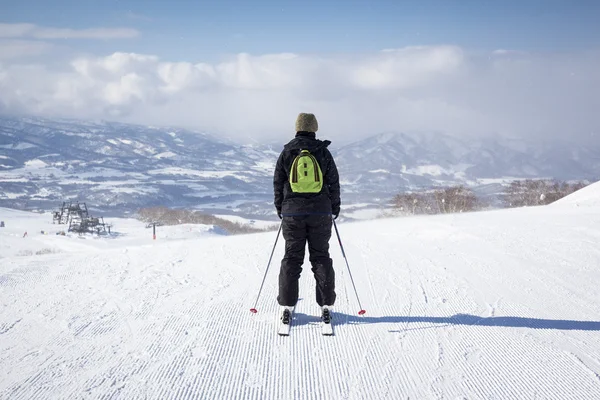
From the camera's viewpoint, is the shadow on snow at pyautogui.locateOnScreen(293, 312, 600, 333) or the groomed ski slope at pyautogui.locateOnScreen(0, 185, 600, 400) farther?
the shadow on snow at pyautogui.locateOnScreen(293, 312, 600, 333)

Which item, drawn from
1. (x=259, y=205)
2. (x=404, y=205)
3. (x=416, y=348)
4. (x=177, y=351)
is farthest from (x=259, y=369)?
(x=259, y=205)

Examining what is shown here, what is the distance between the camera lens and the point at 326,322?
13.9ft

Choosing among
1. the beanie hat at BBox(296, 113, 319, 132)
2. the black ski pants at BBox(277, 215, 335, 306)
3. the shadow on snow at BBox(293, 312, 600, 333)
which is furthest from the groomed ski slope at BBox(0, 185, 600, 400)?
the beanie hat at BBox(296, 113, 319, 132)

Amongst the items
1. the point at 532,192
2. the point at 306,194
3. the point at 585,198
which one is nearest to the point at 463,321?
the point at 306,194

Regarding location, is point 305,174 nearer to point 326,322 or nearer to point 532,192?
point 326,322

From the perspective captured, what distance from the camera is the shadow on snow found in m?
4.39

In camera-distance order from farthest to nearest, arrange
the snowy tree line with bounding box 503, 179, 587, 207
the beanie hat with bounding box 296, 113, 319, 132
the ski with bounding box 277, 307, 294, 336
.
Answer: the snowy tree line with bounding box 503, 179, 587, 207 < the beanie hat with bounding box 296, 113, 319, 132 < the ski with bounding box 277, 307, 294, 336

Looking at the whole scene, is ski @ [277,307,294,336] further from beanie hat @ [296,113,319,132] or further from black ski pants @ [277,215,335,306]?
beanie hat @ [296,113,319,132]

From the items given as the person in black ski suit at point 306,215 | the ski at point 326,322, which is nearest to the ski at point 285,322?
the person in black ski suit at point 306,215

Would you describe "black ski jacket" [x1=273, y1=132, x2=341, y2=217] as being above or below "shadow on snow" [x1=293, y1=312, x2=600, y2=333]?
above

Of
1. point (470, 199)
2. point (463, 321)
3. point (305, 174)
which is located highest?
point (305, 174)

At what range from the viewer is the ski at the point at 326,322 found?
403cm

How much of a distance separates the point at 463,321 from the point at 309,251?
196cm

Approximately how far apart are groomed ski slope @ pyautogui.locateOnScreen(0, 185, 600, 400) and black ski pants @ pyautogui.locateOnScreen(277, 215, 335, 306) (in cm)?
36
